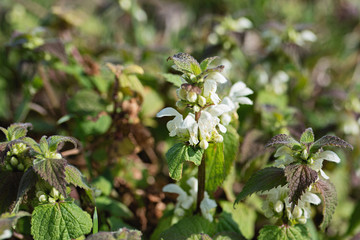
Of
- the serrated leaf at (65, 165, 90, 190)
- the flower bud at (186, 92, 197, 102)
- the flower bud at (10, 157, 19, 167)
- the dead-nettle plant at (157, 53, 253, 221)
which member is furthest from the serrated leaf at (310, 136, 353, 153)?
the flower bud at (10, 157, 19, 167)

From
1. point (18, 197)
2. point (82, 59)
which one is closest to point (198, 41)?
point (82, 59)

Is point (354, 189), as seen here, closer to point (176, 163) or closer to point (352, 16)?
point (176, 163)

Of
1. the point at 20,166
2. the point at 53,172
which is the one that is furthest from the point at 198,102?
the point at 20,166

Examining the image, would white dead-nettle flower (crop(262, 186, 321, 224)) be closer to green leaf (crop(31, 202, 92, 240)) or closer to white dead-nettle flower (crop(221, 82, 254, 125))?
white dead-nettle flower (crop(221, 82, 254, 125))

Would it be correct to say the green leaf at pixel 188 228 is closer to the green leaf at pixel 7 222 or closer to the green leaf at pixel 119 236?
the green leaf at pixel 119 236

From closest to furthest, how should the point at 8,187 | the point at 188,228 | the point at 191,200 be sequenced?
the point at 8,187 → the point at 188,228 → the point at 191,200

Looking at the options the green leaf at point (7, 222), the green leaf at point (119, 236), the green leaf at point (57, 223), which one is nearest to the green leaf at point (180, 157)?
the green leaf at point (119, 236)

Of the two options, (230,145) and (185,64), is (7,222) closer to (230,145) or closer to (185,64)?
(185,64)
